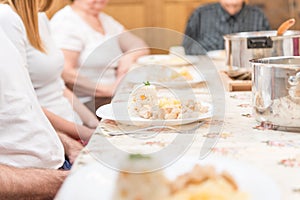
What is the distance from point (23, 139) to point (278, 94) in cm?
58

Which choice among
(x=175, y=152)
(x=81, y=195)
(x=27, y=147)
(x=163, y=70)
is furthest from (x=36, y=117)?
(x=163, y=70)

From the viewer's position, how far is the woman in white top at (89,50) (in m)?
2.62

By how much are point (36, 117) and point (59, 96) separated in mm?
659

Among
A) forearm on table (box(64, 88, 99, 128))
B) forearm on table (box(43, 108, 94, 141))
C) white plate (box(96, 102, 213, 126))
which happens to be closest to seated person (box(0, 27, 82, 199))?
white plate (box(96, 102, 213, 126))

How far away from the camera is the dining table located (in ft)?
2.88

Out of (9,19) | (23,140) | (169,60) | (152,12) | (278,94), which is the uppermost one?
(9,19)

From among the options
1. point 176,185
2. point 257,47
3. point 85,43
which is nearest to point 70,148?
point 257,47

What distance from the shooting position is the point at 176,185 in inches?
28.3

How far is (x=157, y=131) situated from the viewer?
1146 mm

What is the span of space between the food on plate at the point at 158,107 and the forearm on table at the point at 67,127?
1.95 feet

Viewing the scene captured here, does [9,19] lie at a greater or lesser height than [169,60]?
greater

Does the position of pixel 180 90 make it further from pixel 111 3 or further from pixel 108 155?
pixel 111 3

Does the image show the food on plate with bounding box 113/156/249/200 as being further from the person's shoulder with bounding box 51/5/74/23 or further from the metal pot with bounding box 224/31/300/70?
the person's shoulder with bounding box 51/5/74/23

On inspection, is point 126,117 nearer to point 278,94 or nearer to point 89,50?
point 278,94
